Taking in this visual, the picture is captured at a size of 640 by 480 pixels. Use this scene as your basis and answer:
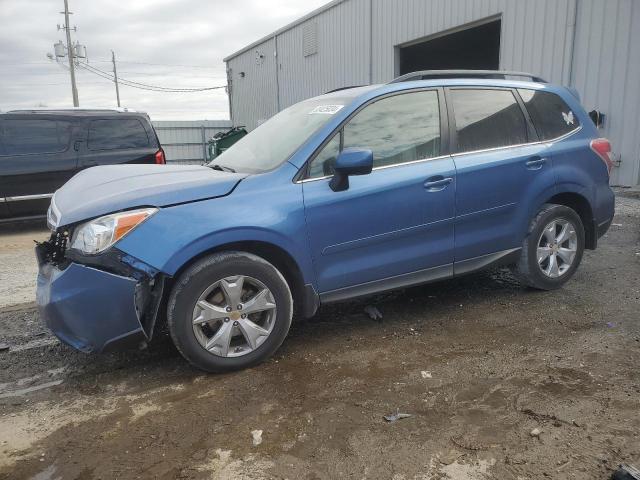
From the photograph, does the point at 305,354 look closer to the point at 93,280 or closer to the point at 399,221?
the point at 399,221

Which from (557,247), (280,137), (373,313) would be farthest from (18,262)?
(557,247)

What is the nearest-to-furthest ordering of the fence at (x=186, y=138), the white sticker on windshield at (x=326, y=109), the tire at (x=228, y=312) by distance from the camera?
the tire at (x=228, y=312) → the white sticker on windshield at (x=326, y=109) → the fence at (x=186, y=138)

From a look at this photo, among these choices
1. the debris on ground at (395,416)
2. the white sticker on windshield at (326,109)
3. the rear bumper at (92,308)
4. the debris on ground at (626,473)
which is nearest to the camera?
the debris on ground at (626,473)

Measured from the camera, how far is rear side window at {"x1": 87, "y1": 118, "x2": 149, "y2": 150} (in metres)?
8.38

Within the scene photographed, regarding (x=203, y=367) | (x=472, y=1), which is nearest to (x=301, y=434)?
(x=203, y=367)

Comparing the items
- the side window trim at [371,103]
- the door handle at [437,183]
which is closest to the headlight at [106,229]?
the side window trim at [371,103]

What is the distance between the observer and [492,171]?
12.9 feet

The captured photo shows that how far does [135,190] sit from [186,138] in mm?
22768

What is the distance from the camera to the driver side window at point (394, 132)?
3.51m

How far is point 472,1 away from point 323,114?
9909mm

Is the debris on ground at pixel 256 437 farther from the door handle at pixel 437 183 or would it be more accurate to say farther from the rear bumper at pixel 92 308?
the door handle at pixel 437 183

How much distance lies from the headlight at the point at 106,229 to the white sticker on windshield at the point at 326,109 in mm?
1441

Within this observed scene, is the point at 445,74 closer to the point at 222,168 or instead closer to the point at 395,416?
the point at 222,168

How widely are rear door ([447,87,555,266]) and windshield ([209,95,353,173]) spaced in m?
0.98
